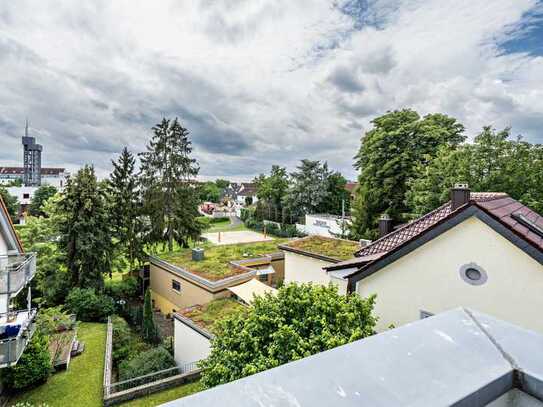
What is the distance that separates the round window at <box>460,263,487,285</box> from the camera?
21.0ft

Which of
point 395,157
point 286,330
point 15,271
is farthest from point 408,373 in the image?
point 395,157

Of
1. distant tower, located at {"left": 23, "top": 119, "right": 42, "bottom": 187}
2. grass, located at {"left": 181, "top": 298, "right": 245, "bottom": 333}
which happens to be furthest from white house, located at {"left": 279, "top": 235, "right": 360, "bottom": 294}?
distant tower, located at {"left": 23, "top": 119, "right": 42, "bottom": 187}

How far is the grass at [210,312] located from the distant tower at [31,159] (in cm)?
11453

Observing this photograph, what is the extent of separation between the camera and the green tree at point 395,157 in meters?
21.1

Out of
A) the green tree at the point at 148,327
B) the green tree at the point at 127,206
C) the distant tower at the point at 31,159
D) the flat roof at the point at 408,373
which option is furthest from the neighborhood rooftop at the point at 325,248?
the distant tower at the point at 31,159

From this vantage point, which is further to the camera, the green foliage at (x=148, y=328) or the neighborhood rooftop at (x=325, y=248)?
the green foliage at (x=148, y=328)

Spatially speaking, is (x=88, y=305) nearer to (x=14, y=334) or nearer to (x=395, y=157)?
(x=14, y=334)

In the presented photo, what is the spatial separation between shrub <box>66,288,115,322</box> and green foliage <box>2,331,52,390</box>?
632 cm

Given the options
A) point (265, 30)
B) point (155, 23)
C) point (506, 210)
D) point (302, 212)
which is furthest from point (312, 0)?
point (302, 212)

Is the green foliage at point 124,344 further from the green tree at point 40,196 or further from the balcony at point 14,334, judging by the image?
the green tree at point 40,196

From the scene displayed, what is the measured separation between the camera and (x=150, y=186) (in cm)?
2545

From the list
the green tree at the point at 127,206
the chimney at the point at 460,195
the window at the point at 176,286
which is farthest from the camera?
the green tree at the point at 127,206

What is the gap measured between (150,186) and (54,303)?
10.9 m

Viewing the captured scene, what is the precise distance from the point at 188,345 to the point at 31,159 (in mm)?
120947
